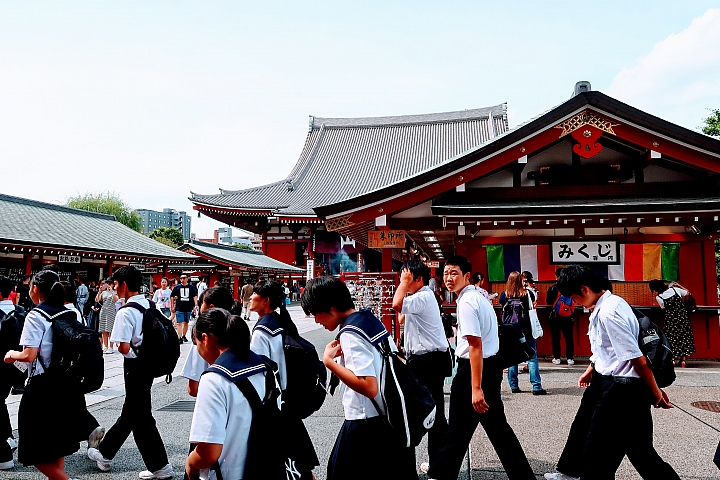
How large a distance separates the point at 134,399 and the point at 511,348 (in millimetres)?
2964

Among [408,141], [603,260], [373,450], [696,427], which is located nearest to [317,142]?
[408,141]

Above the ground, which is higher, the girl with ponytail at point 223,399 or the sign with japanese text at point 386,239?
the sign with japanese text at point 386,239

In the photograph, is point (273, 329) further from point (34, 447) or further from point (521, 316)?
point (521, 316)

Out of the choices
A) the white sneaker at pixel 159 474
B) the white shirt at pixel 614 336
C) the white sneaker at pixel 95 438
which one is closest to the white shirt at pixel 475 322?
the white shirt at pixel 614 336

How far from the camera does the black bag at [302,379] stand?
3.34m

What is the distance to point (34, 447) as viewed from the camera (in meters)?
3.58

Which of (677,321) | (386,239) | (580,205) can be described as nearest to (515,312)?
(580,205)

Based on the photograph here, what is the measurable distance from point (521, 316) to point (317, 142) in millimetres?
27122

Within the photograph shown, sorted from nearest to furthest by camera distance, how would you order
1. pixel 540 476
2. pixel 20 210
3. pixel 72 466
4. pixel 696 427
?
pixel 540 476 < pixel 72 466 < pixel 696 427 < pixel 20 210

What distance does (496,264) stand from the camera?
401 inches

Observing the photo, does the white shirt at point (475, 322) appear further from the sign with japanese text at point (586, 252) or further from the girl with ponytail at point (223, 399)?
the sign with japanese text at point (586, 252)

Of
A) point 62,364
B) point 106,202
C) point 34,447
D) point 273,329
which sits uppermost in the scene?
point 106,202

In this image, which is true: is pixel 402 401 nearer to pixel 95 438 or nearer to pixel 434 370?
pixel 434 370

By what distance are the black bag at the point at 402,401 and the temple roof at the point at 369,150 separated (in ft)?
77.2
